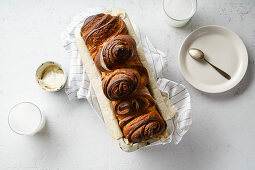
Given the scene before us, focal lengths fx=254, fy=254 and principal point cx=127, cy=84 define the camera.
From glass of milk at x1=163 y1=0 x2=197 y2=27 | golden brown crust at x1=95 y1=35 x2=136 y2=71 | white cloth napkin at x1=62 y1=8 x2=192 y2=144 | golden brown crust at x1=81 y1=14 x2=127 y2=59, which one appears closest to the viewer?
golden brown crust at x1=95 y1=35 x2=136 y2=71

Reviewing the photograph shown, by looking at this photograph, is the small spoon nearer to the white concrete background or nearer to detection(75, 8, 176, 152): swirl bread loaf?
the white concrete background

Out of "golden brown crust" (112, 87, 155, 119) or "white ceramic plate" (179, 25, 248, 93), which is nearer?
A: "golden brown crust" (112, 87, 155, 119)

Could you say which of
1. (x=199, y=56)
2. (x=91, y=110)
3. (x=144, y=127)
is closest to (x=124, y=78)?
(x=144, y=127)

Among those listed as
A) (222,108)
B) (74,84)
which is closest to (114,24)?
(74,84)

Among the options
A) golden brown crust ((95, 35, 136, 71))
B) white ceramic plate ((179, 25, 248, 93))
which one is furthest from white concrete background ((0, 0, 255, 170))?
golden brown crust ((95, 35, 136, 71))

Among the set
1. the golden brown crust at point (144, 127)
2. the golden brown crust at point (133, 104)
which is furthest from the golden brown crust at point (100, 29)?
the golden brown crust at point (144, 127)

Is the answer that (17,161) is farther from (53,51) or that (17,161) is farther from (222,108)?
(222,108)
